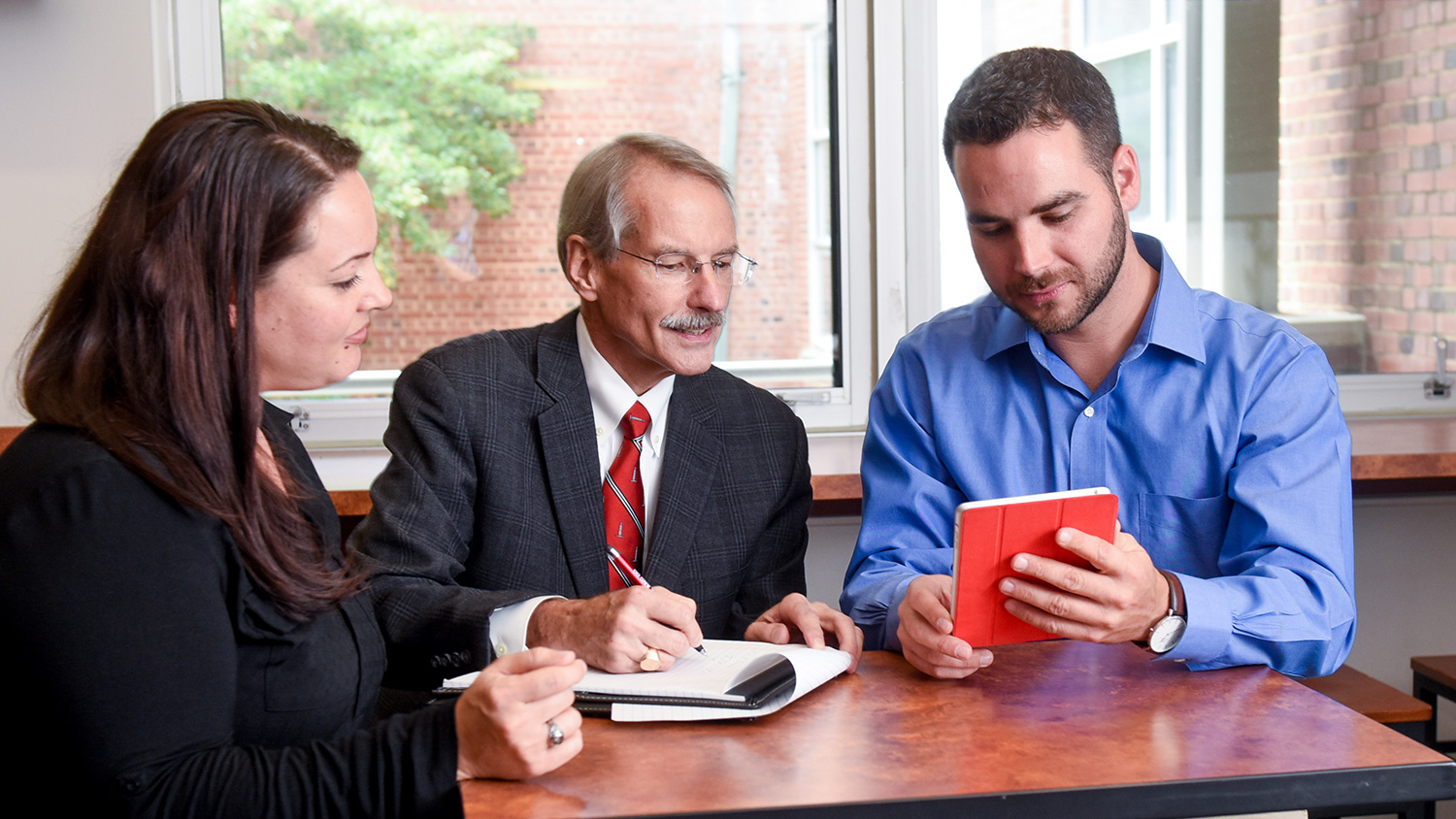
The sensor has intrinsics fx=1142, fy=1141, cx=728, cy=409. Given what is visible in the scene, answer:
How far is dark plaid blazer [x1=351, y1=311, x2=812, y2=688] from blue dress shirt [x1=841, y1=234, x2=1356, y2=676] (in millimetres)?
251

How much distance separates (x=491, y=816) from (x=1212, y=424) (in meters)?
1.23

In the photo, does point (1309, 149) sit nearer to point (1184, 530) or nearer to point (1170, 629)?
point (1184, 530)

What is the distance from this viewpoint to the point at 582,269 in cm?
212

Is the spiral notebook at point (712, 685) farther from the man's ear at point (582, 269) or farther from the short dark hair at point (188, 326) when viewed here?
the man's ear at point (582, 269)

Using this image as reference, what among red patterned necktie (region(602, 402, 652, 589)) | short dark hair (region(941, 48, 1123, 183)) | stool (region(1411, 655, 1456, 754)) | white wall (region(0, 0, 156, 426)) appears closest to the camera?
short dark hair (region(941, 48, 1123, 183))

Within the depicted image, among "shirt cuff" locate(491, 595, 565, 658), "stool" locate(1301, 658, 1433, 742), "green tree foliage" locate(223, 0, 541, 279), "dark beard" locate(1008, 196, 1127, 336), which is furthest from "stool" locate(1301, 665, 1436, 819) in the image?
"green tree foliage" locate(223, 0, 541, 279)

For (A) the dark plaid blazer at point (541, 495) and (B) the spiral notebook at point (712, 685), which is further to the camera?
(A) the dark plaid blazer at point (541, 495)

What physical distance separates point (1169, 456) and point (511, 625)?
1.04 m

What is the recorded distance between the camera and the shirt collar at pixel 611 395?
2.05 metres

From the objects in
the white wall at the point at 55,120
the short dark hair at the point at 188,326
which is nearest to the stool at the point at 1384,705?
the short dark hair at the point at 188,326

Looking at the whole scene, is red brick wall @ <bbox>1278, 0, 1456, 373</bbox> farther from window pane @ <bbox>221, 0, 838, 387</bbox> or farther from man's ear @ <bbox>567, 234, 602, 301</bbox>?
man's ear @ <bbox>567, 234, 602, 301</bbox>

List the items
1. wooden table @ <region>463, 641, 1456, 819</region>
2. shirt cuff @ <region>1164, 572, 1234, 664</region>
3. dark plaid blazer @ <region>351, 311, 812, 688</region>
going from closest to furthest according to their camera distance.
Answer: wooden table @ <region>463, 641, 1456, 819</region> < shirt cuff @ <region>1164, 572, 1234, 664</region> < dark plaid blazer @ <region>351, 311, 812, 688</region>

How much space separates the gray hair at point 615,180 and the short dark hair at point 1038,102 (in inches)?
19.2

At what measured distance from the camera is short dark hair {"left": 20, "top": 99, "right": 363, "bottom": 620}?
1203 millimetres
